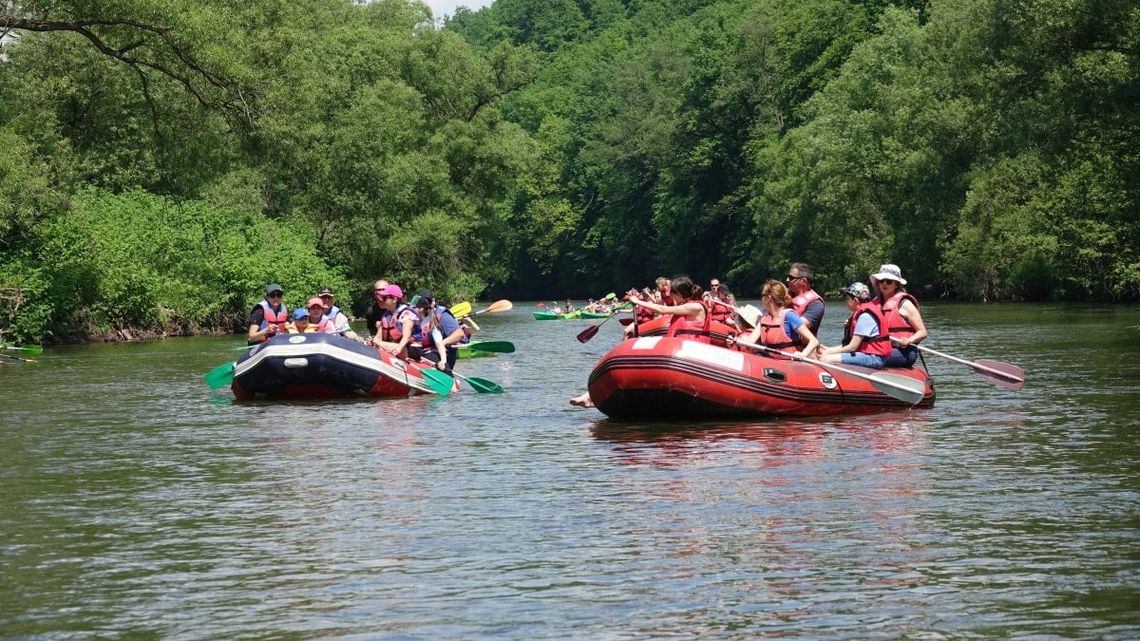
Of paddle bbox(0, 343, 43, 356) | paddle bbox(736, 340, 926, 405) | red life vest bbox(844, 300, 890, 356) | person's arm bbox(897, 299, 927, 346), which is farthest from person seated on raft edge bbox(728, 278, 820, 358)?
paddle bbox(0, 343, 43, 356)

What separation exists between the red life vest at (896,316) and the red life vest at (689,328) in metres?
1.95

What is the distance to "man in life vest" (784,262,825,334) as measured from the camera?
16.7 m

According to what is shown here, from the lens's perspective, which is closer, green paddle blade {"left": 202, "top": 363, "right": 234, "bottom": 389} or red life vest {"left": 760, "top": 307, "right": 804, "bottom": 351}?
red life vest {"left": 760, "top": 307, "right": 804, "bottom": 351}

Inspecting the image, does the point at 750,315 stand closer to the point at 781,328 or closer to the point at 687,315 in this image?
the point at 781,328

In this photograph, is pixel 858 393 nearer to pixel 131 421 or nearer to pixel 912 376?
pixel 912 376

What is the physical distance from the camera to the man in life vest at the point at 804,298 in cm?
1666

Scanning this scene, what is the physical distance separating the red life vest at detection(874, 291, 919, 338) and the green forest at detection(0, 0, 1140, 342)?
17330 mm

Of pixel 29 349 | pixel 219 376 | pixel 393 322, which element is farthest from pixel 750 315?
pixel 29 349

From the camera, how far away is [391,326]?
66.2 feet

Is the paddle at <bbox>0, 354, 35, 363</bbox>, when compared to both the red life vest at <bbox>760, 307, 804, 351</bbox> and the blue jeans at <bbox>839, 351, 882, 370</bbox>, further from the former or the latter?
the blue jeans at <bbox>839, 351, 882, 370</bbox>

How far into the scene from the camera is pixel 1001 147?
117 ft

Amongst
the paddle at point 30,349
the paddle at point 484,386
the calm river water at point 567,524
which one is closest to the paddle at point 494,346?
the paddle at point 484,386

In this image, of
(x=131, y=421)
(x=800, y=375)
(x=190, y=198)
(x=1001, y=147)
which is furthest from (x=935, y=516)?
Result: (x=190, y=198)

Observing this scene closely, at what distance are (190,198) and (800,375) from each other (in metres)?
29.9
